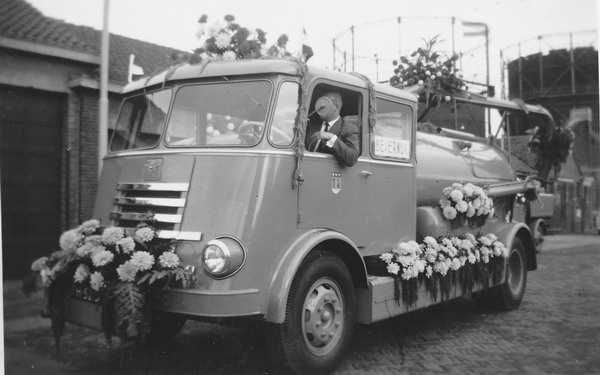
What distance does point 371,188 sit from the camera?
4.88 m

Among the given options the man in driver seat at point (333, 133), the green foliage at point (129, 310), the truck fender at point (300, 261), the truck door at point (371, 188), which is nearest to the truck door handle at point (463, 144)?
the truck door at point (371, 188)

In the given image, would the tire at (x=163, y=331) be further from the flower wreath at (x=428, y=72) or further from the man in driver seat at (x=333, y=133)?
the flower wreath at (x=428, y=72)

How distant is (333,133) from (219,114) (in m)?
1.05

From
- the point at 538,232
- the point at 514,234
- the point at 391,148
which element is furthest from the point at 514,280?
the point at 538,232

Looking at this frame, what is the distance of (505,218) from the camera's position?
7.66m

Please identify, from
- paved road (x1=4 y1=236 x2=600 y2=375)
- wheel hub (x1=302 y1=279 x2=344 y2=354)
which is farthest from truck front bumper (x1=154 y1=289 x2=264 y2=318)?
paved road (x1=4 y1=236 x2=600 y2=375)

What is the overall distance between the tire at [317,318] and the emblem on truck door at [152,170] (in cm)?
140

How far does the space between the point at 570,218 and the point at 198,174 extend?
20142 millimetres

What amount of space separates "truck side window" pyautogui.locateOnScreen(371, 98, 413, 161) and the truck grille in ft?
6.40

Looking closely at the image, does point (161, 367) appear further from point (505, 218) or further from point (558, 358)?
point (505, 218)

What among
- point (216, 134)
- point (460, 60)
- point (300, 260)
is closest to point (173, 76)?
point (216, 134)

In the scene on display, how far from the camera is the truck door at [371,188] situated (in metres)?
4.30

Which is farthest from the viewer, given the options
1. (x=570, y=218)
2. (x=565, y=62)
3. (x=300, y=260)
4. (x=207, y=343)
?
(x=570, y=218)

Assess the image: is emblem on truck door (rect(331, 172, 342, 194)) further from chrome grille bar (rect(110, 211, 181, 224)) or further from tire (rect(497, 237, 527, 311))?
tire (rect(497, 237, 527, 311))
